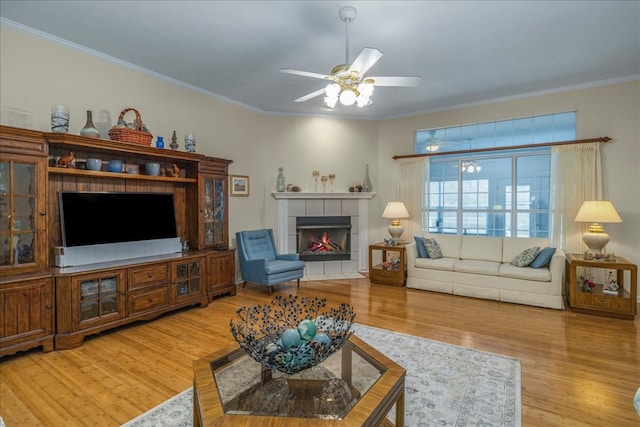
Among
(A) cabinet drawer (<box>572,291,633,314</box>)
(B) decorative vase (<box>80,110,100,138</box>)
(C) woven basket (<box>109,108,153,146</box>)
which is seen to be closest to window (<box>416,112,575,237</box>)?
(A) cabinet drawer (<box>572,291,633,314</box>)

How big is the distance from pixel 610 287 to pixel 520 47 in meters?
3.02

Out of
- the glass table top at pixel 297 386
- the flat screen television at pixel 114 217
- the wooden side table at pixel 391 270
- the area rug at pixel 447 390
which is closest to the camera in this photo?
the glass table top at pixel 297 386

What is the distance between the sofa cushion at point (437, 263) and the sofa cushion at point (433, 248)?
0.07 m

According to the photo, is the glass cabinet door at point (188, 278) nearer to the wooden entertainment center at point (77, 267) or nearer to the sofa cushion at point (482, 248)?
the wooden entertainment center at point (77, 267)

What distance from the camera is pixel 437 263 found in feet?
16.5

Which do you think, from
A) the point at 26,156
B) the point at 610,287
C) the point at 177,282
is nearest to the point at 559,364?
the point at 610,287

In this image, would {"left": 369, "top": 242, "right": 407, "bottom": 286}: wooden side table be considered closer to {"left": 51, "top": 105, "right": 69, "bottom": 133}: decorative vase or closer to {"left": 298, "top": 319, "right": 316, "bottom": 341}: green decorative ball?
{"left": 298, "top": 319, "right": 316, "bottom": 341}: green decorative ball

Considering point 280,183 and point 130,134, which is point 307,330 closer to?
point 130,134

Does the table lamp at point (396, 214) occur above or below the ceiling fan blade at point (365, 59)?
below

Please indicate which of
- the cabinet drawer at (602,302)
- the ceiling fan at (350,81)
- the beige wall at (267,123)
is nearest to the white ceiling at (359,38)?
the beige wall at (267,123)

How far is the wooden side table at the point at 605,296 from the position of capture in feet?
12.4

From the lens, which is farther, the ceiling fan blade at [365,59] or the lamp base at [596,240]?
the lamp base at [596,240]

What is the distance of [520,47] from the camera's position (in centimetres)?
360

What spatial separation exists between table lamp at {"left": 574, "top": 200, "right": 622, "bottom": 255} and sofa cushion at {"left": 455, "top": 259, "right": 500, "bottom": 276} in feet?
3.68
